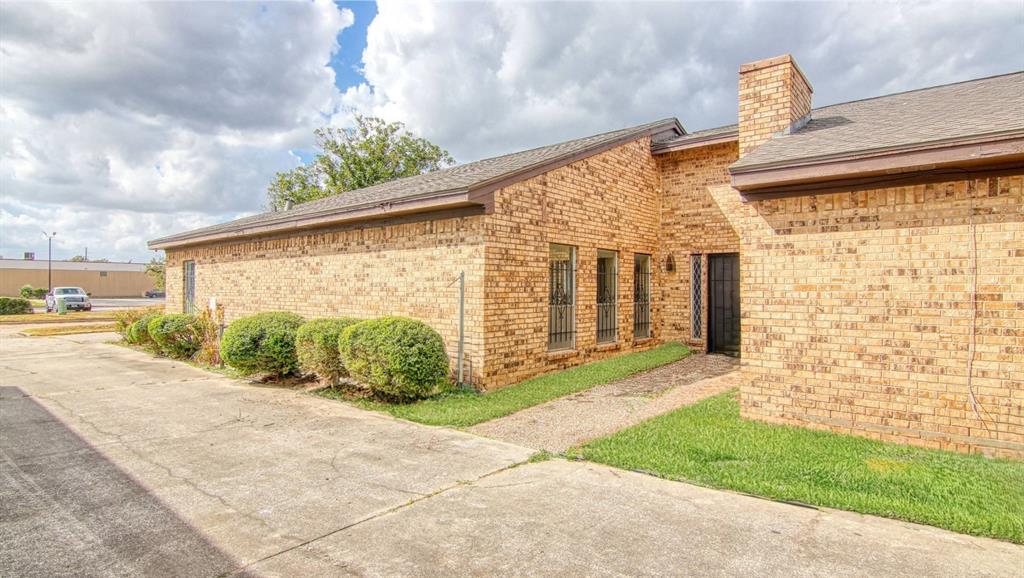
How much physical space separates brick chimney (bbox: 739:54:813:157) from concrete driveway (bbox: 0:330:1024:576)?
17.7 ft

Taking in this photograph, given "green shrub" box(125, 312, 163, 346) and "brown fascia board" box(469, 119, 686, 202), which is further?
"green shrub" box(125, 312, 163, 346)

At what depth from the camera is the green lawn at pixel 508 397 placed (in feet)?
22.7

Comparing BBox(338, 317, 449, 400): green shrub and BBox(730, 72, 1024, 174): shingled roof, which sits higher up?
BBox(730, 72, 1024, 174): shingled roof

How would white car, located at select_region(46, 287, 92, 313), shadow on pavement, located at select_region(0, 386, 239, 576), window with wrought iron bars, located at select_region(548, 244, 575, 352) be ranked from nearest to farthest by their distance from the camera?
shadow on pavement, located at select_region(0, 386, 239, 576) < window with wrought iron bars, located at select_region(548, 244, 575, 352) < white car, located at select_region(46, 287, 92, 313)

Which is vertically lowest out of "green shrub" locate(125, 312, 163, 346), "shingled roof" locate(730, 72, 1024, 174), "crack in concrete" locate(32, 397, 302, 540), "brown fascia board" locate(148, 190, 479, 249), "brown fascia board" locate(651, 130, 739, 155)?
"crack in concrete" locate(32, 397, 302, 540)

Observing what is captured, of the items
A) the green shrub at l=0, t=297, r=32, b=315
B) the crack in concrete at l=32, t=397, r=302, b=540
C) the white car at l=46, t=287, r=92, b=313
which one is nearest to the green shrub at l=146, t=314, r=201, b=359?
the crack in concrete at l=32, t=397, r=302, b=540

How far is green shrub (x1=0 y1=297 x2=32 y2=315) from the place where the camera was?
29844 mm

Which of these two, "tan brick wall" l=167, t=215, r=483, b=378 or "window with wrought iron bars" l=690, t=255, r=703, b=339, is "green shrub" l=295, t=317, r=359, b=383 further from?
"window with wrought iron bars" l=690, t=255, r=703, b=339

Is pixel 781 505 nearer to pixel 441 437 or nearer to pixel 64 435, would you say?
pixel 441 437

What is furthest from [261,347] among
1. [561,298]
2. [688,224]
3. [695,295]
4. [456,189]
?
[688,224]

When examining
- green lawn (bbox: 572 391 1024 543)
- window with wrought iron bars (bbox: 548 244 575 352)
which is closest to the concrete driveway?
green lawn (bbox: 572 391 1024 543)

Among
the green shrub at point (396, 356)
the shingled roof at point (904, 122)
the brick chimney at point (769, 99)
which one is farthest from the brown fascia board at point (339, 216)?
the brick chimney at point (769, 99)

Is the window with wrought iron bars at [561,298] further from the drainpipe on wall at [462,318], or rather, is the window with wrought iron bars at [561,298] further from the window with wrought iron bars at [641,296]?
the window with wrought iron bars at [641,296]

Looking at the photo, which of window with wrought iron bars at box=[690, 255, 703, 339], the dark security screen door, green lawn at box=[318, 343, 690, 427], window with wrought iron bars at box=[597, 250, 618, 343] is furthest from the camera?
window with wrought iron bars at box=[690, 255, 703, 339]
